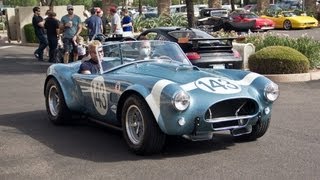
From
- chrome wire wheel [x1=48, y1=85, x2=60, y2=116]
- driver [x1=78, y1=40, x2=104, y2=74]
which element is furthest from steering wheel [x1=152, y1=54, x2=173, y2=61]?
chrome wire wheel [x1=48, y1=85, x2=60, y2=116]

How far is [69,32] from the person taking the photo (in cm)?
1602

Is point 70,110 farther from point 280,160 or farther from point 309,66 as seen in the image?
point 309,66

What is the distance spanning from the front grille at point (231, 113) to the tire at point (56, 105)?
2692 mm

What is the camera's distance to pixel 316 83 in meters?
12.2

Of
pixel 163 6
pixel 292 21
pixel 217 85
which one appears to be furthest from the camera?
pixel 292 21

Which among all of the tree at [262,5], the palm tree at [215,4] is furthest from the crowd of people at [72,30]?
the tree at [262,5]

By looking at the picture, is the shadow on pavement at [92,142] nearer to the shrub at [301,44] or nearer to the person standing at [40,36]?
the shrub at [301,44]

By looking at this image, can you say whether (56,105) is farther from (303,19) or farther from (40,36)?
(303,19)

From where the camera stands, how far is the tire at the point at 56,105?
7.94 metres

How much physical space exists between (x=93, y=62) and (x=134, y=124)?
5.24 ft

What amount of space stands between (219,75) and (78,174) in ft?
6.97

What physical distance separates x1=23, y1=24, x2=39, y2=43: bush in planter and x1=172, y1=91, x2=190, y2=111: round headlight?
20684 millimetres

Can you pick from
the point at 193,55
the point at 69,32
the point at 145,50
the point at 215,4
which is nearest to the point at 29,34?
the point at 69,32

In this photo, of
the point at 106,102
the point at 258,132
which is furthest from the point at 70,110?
the point at 258,132
